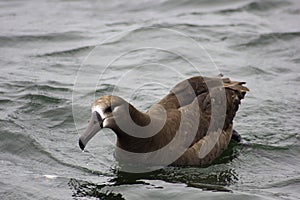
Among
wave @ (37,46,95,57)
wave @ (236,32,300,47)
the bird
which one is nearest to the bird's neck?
the bird

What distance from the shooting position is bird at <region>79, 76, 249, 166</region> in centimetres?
852

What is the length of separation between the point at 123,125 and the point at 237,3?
930 cm

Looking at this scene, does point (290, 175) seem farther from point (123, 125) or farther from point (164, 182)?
point (123, 125)

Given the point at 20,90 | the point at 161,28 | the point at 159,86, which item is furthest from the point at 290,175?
the point at 161,28

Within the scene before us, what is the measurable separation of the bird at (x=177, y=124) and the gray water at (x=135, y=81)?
209 millimetres

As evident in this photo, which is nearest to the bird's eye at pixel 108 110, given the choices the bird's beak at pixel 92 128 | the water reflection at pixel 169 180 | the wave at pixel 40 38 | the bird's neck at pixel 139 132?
the bird's beak at pixel 92 128

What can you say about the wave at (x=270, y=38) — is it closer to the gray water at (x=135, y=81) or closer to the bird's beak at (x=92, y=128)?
the gray water at (x=135, y=81)

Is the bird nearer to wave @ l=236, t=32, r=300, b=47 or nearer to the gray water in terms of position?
the gray water

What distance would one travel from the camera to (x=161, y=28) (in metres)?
15.4

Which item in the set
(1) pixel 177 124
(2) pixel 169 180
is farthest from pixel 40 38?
(2) pixel 169 180

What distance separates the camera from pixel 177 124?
30.1ft

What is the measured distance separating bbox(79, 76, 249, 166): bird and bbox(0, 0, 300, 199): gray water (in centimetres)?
21

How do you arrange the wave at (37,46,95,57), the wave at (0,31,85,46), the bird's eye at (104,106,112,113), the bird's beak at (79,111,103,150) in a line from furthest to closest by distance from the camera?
the wave at (0,31,85,46), the wave at (37,46,95,57), the bird's eye at (104,106,112,113), the bird's beak at (79,111,103,150)

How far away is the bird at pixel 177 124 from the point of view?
27.9 feet
